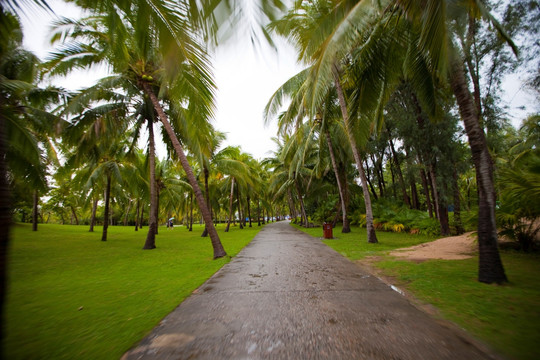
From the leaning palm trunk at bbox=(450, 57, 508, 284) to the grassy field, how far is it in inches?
9.8

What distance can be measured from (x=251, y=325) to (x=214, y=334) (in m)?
0.42

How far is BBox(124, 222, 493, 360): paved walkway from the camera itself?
2068 millimetres

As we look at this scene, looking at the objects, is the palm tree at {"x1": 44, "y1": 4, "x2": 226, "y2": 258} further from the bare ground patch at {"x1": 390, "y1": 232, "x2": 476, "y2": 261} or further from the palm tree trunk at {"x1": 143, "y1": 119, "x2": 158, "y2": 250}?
the bare ground patch at {"x1": 390, "y1": 232, "x2": 476, "y2": 261}

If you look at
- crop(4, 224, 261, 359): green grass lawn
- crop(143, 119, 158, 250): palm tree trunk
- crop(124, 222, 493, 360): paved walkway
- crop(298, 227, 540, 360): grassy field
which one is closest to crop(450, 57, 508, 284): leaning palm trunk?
crop(298, 227, 540, 360): grassy field

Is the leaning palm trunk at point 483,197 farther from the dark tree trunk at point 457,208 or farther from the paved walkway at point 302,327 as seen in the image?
the dark tree trunk at point 457,208

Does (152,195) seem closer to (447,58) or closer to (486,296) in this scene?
(447,58)

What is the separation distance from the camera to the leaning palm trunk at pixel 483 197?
385 centimetres

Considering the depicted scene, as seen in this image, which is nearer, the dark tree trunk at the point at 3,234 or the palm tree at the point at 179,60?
the dark tree trunk at the point at 3,234

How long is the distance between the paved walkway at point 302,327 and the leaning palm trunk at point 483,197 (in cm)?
183

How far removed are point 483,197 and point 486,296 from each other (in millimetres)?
1683

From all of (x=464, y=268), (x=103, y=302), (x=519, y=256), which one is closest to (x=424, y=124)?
(x=519, y=256)

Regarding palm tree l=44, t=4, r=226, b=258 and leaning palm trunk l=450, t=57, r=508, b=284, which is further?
leaning palm trunk l=450, t=57, r=508, b=284

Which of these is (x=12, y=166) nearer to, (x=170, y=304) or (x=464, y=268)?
(x=170, y=304)

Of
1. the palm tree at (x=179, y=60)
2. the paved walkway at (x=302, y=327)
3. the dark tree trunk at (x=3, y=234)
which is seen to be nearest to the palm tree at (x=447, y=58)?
the paved walkway at (x=302, y=327)
